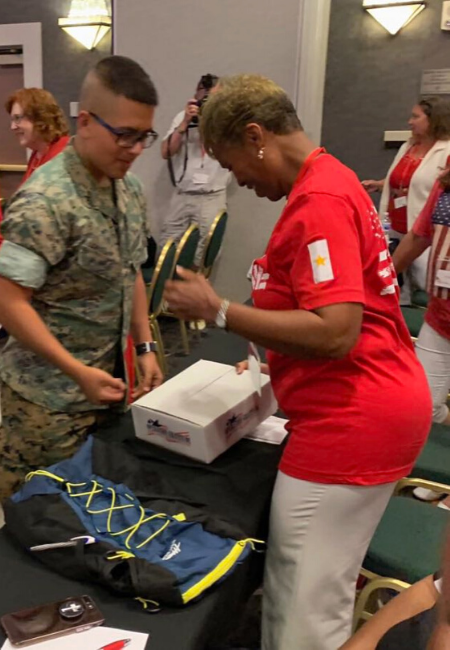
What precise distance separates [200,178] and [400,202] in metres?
1.29

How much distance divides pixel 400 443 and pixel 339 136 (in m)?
4.09

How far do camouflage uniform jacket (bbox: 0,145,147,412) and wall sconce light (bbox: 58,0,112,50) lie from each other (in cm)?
440

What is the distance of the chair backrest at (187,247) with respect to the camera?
342 cm

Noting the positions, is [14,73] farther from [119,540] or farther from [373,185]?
[119,540]

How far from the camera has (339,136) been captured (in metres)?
4.88

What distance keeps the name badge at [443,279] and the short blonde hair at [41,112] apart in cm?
183

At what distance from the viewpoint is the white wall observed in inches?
138

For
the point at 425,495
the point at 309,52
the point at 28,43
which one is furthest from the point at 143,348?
the point at 28,43

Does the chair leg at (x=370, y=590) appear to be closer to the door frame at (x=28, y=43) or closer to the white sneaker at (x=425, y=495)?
the white sneaker at (x=425, y=495)

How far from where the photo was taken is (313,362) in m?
1.17

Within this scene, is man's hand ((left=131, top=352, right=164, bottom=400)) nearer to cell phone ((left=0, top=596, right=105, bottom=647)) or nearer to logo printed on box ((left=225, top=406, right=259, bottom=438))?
logo printed on box ((left=225, top=406, right=259, bottom=438))

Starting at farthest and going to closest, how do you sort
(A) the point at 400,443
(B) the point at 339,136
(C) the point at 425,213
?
(B) the point at 339,136 → (C) the point at 425,213 → (A) the point at 400,443

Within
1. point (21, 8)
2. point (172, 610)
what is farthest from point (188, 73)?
point (172, 610)

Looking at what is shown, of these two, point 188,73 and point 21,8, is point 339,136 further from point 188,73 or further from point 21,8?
point 21,8
